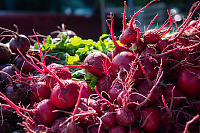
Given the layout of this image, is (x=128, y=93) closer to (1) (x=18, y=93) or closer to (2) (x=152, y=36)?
(2) (x=152, y=36)

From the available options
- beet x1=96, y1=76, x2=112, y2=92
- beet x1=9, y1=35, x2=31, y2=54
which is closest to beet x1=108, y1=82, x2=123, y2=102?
beet x1=96, y1=76, x2=112, y2=92

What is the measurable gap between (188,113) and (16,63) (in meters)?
1.70

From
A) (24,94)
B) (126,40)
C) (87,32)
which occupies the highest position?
(126,40)

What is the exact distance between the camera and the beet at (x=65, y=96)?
3.97 ft

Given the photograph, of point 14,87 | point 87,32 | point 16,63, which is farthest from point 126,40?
point 87,32

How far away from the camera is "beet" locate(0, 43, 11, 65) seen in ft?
6.70

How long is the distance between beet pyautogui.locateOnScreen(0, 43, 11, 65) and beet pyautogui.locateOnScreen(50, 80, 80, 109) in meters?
1.10

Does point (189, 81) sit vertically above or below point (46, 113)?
above

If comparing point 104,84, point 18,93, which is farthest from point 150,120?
point 18,93

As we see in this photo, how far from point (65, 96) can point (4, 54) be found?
4.02ft

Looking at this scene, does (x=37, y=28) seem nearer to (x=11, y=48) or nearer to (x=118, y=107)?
(x=11, y=48)

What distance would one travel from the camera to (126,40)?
4.88 feet

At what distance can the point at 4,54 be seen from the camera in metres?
2.06

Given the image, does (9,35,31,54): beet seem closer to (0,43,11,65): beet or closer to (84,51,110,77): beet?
(0,43,11,65): beet
